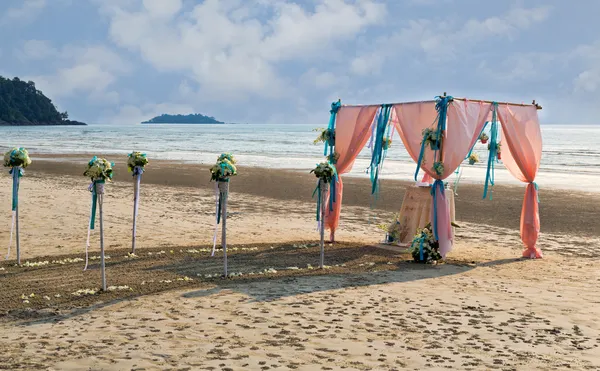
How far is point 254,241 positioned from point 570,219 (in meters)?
8.33

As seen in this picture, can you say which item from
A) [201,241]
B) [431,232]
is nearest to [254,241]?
[201,241]

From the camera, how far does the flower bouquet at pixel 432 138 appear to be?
1102cm

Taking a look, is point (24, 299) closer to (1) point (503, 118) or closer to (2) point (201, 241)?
(2) point (201, 241)

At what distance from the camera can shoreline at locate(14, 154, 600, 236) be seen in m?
16.1

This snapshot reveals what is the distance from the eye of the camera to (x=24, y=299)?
779 centimetres

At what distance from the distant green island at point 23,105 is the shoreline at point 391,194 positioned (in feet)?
436

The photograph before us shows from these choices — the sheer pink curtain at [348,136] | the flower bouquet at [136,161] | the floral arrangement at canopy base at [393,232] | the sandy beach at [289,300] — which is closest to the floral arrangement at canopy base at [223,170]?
the sandy beach at [289,300]

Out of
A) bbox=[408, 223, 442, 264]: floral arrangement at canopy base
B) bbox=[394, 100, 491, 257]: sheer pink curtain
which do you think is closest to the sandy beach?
bbox=[408, 223, 442, 264]: floral arrangement at canopy base

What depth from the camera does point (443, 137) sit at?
11.1 metres

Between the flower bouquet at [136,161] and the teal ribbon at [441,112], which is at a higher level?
the teal ribbon at [441,112]

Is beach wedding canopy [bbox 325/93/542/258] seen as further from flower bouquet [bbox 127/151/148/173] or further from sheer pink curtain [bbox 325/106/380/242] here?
flower bouquet [bbox 127/151/148/173]

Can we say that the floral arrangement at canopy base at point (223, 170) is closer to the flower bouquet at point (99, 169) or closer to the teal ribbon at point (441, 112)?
the flower bouquet at point (99, 169)

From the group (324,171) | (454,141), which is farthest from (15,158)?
(454,141)

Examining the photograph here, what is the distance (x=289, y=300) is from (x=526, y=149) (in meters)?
6.14
